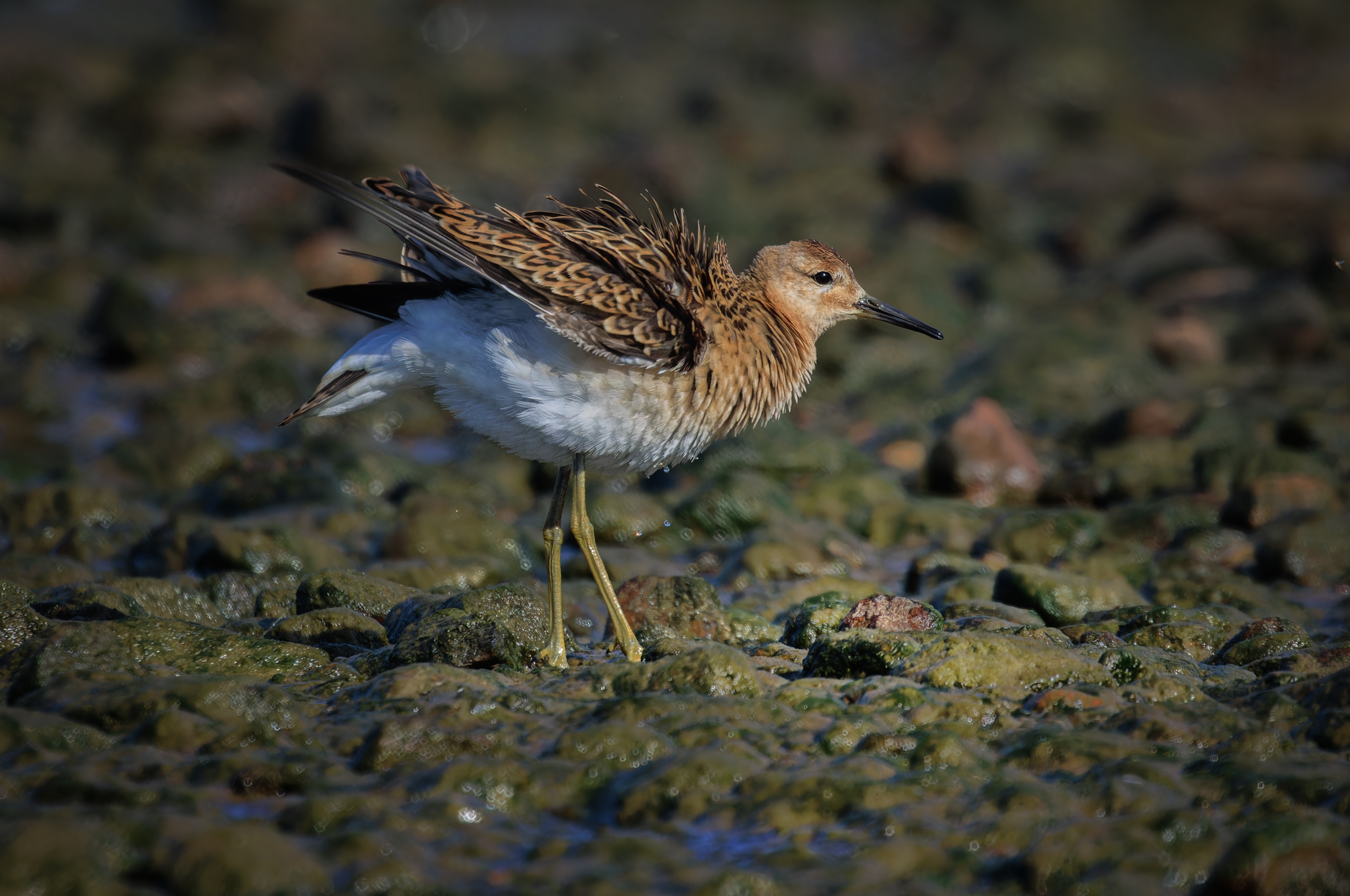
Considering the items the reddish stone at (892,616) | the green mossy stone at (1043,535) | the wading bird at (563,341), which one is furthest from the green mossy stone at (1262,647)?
the wading bird at (563,341)

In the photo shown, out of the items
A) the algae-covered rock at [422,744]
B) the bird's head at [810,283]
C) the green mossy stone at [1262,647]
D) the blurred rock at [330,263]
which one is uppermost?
the bird's head at [810,283]

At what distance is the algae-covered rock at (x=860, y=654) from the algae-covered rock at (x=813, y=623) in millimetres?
527

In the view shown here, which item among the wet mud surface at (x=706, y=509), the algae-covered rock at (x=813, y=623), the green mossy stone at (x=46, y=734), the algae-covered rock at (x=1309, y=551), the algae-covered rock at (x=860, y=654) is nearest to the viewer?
the wet mud surface at (x=706, y=509)

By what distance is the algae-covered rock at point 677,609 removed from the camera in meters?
7.05

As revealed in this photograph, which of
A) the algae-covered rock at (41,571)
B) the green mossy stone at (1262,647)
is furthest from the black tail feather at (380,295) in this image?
the green mossy stone at (1262,647)

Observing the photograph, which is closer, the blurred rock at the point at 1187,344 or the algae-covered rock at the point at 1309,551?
the algae-covered rock at the point at 1309,551

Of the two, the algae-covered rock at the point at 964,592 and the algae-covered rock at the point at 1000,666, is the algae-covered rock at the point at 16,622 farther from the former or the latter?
the algae-covered rock at the point at 964,592

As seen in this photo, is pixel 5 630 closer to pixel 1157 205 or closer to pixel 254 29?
pixel 1157 205

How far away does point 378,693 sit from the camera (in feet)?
18.5

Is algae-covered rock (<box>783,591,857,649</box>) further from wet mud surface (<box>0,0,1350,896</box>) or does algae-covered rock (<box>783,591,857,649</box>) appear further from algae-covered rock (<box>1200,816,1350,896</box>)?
algae-covered rock (<box>1200,816,1350,896</box>)

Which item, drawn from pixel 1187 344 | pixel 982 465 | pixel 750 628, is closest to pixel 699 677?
pixel 750 628

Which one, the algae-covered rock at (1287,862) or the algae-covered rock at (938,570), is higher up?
the algae-covered rock at (1287,862)

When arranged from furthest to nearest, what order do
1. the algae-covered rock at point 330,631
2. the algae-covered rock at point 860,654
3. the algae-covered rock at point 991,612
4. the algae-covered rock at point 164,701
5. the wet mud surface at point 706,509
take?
1. the algae-covered rock at point 991,612
2. the algae-covered rock at point 330,631
3. the algae-covered rock at point 860,654
4. the algae-covered rock at point 164,701
5. the wet mud surface at point 706,509

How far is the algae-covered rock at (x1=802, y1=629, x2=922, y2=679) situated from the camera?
5996 millimetres
